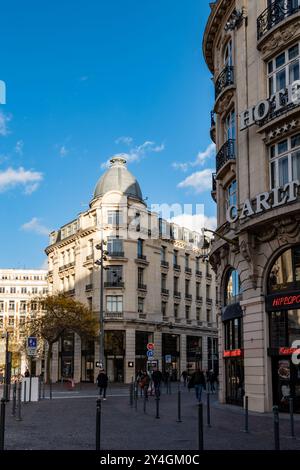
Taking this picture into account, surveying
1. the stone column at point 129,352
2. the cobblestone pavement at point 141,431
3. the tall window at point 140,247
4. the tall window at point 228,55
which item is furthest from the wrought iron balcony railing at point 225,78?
the tall window at point 140,247

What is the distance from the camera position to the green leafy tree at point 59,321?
5306 centimetres

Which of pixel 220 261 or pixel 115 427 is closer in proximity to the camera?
pixel 115 427

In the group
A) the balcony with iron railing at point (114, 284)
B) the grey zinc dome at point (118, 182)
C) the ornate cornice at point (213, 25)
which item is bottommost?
the balcony with iron railing at point (114, 284)

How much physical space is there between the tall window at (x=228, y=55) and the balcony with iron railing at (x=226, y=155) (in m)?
3.60

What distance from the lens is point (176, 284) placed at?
6781 centimetres

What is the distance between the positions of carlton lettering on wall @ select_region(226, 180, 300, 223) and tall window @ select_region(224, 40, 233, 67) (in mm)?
6970

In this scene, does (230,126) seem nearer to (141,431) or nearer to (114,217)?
(141,431)

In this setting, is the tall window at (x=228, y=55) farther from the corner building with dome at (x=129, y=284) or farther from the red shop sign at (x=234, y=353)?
the corner building with dome at (x=129, y=284)

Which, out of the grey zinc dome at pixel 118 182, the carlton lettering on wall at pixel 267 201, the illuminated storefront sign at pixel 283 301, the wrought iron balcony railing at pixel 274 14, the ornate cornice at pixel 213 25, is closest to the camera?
the carlton lettering on wall at pixel 267 201

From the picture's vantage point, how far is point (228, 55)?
2650 cm

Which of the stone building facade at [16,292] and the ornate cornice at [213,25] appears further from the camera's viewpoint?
the stone building facade at [16,292]
